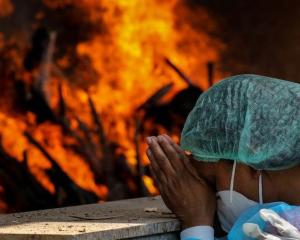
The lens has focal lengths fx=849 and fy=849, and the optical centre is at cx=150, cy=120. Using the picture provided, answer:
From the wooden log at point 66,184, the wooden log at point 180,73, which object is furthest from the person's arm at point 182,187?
the wooden log at point 180,73

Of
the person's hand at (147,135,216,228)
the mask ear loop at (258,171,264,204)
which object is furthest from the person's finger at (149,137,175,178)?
the mask ear loop at (258,171,264,204)

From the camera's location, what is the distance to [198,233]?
1989 millimetres

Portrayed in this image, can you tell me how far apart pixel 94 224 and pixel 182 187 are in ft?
0.78

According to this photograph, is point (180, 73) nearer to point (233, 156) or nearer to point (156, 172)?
point (156, 172)

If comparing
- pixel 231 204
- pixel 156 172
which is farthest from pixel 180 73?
pixel 231 204

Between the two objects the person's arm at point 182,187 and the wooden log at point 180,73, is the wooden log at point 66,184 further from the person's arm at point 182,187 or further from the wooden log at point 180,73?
the person's arm at point 182,187

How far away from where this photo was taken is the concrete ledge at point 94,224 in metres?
1.83

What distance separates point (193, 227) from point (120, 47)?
210 cm

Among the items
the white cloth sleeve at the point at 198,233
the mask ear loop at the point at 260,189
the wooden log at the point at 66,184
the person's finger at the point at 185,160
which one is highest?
the person's finger at the point at 185,160

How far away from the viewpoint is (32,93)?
358cm

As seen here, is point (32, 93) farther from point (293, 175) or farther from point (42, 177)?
point (293, 175)

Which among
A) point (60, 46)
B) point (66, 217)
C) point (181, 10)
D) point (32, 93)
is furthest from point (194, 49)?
point (66, 217)

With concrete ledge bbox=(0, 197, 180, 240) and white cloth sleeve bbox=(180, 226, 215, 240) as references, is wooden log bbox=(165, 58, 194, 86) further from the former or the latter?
white cloth sleeve bbox=(180, 226, 215, 240)

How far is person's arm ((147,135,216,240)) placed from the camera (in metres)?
2.01
